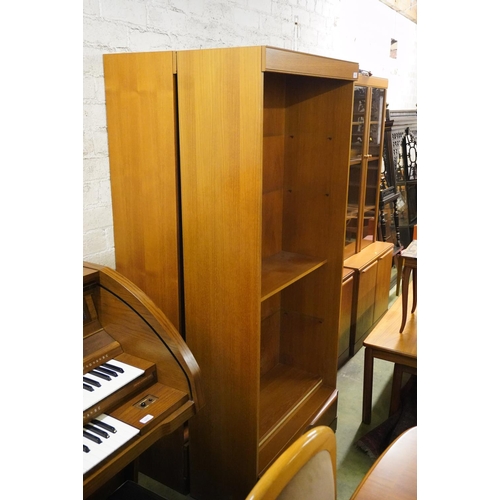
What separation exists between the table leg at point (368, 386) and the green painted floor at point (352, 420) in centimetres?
6

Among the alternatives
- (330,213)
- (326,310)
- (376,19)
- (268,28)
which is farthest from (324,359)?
(376,19)

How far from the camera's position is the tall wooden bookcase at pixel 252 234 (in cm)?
168

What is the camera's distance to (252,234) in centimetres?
171

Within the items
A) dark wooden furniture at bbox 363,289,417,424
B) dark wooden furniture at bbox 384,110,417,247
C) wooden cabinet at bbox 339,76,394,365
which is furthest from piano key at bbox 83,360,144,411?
dark wooden furniture at bbox 384,110,417,247

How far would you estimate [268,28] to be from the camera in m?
2.76

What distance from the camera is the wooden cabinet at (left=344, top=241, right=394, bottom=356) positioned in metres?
3.34

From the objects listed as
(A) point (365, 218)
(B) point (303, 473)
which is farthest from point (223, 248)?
(A) point (365, 218)

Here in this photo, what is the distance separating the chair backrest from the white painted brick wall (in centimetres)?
125

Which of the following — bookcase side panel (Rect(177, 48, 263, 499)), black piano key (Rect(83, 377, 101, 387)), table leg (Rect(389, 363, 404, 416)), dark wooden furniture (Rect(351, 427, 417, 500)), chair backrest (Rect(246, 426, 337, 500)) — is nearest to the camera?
chair backrest (Rect(246, 426, 337, 500))

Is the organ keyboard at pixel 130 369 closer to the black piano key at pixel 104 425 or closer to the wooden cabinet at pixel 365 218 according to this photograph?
the black piano key at pixel 104 425

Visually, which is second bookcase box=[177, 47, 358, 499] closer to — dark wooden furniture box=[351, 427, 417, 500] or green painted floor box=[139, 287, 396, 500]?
green painted floor box=[139, 287, 396, 500]

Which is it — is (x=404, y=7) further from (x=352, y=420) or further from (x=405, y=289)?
(x=352, y=420)

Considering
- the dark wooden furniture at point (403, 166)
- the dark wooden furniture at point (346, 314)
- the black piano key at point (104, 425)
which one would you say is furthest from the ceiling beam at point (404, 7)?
the black piano key at point (104, 425)
